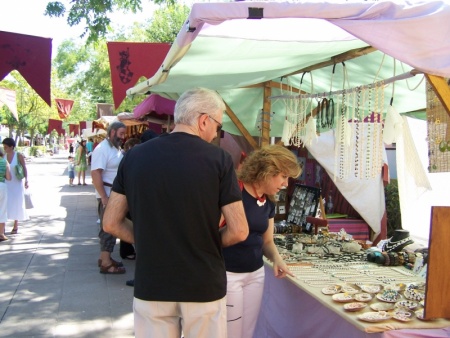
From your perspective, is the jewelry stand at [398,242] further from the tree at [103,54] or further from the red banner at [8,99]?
the tree at [103,54]

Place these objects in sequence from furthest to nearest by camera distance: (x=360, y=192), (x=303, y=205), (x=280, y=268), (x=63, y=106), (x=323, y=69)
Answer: (x=63, y=106), (x=360, y=192), (x=303, y=205), (x=323, y=69), (x=280, y=268)

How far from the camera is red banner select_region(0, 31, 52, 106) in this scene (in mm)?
4449

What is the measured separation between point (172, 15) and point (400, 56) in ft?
60.3

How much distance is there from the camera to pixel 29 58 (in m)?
4.57

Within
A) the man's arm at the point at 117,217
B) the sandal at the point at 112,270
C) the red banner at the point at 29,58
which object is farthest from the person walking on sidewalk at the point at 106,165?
the man's arm at the point at 117,217

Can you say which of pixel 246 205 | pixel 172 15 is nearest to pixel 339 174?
pixel 246 205

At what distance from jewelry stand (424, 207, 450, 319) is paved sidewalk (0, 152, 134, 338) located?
274cm

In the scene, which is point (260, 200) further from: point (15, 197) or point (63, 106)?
point (63, 106)

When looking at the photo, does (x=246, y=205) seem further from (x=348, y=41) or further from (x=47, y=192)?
(x=47, y=192)

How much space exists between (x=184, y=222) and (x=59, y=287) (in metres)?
4.05

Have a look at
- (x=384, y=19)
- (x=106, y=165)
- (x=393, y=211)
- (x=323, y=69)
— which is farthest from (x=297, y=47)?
(x=393, y=211)

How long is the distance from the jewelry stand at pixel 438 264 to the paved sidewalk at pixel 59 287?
2.74 meters

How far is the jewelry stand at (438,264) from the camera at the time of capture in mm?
2301

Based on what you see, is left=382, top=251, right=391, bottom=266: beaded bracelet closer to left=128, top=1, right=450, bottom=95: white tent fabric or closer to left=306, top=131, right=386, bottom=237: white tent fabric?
left=128, top=1, right=450, bottom=95: white tent fabric
